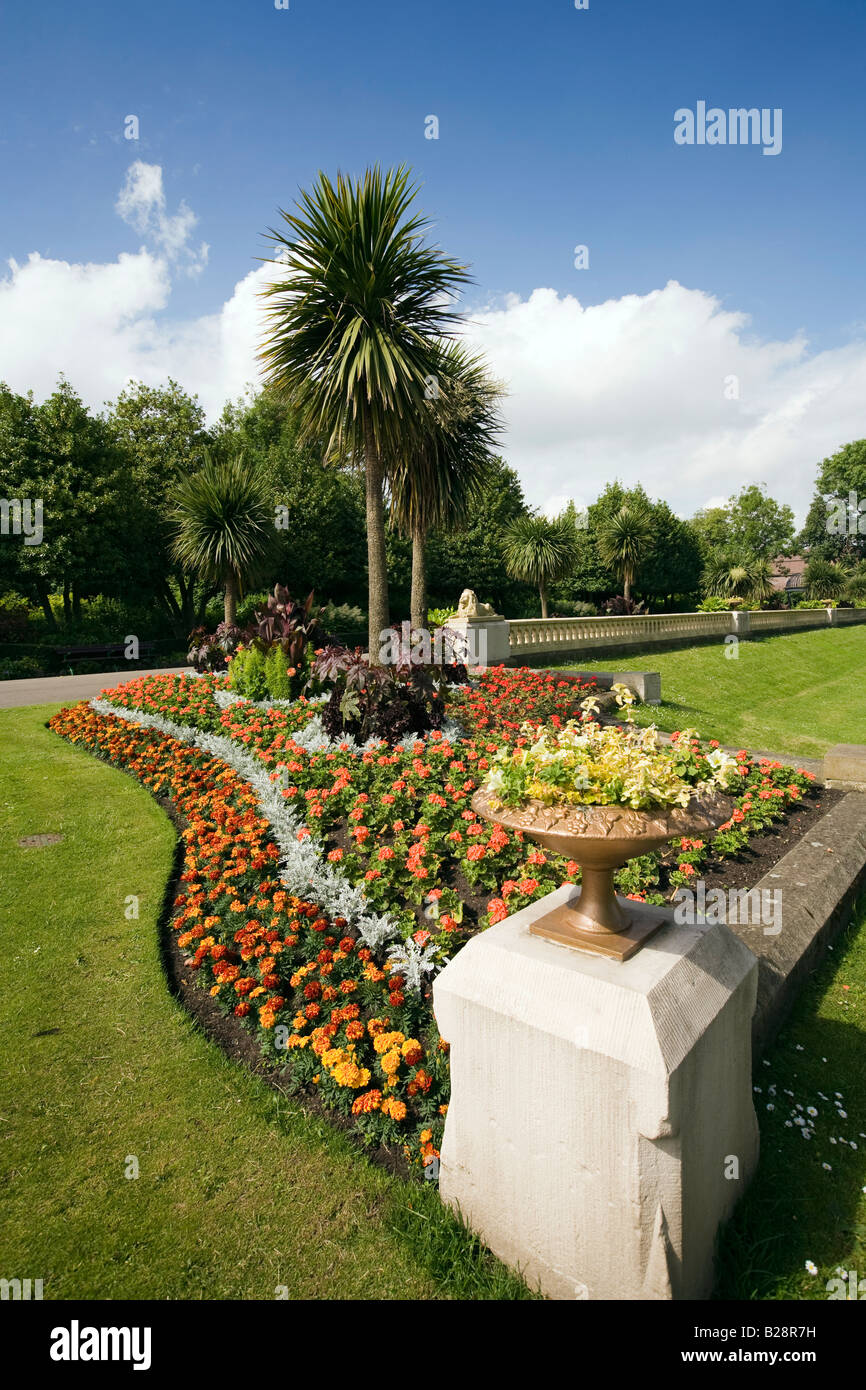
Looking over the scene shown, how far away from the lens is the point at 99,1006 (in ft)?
11.3

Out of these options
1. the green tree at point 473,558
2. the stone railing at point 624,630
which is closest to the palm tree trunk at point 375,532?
the stone railing at point 624,630

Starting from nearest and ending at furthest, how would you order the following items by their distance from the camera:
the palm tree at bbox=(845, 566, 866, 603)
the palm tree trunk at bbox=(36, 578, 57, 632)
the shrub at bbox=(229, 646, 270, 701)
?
the shrub at bbox=(229, 646, 270, 701), the palm tree trunk at bbox=(36, 578, 57, 632), the palm tree at bbox=(845, 566, 866, 603)

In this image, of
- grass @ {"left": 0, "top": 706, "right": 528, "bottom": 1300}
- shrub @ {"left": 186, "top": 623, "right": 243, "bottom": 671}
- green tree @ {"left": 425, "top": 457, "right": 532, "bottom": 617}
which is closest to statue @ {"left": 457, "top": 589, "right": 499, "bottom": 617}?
shrub @ {"left": 186, "top": 623, "right": 243, "bottom": 671}

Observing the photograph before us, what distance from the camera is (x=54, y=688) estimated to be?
13.7 meters

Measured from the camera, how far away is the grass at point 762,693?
33.5 feet

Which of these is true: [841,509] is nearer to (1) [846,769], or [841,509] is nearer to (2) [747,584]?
(2) [747,584]

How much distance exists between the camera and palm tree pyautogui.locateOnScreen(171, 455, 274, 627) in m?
14.3

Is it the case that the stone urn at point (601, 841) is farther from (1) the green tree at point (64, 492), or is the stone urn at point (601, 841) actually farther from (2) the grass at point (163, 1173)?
(1) the green tree at point (64, 492)

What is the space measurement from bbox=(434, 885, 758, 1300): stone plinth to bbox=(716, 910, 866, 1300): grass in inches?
4.6

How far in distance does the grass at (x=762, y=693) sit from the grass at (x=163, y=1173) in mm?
6924

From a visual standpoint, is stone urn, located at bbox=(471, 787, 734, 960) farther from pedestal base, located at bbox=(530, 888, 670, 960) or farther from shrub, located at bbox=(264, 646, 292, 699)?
shrub, located at bbox=(264, 646, 292, 699)

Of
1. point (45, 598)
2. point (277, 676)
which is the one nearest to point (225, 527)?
point (277, 676)
